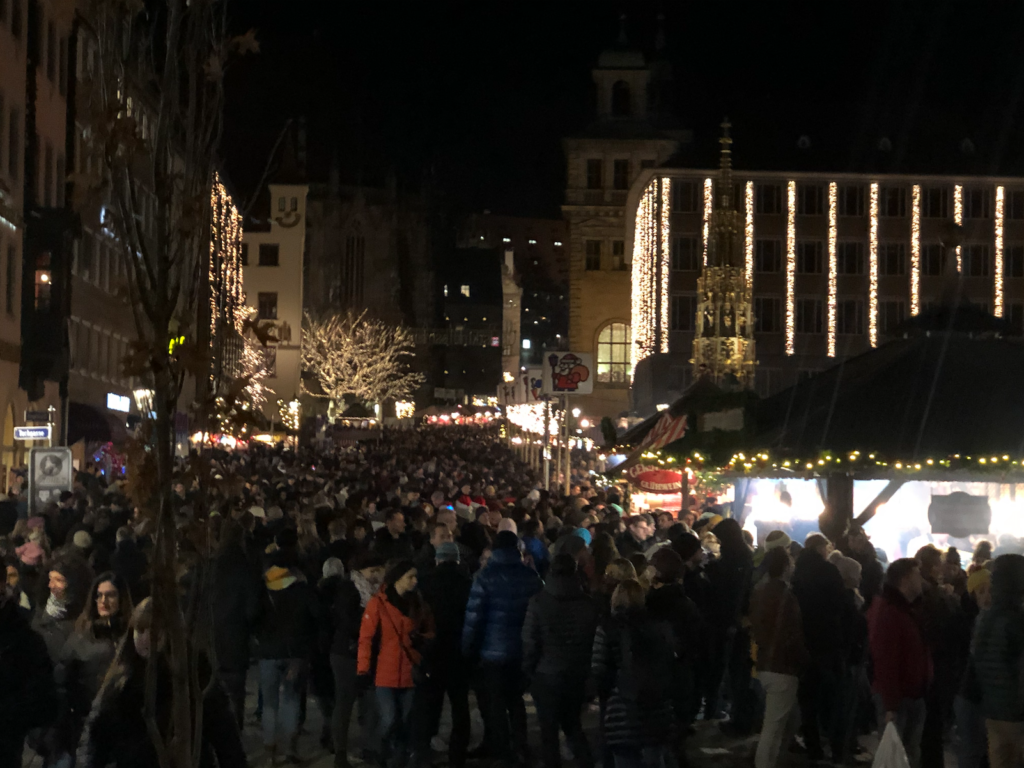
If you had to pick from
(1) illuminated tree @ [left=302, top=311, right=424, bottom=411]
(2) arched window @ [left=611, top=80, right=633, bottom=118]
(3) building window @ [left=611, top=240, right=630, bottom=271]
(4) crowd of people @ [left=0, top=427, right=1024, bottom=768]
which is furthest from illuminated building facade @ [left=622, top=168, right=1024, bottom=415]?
(4) crowd of people @ [left=0, top=427, right=1024, bottom=768]

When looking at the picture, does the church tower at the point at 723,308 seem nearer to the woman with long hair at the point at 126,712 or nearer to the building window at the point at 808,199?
the woman with long hair at the point at 126,712

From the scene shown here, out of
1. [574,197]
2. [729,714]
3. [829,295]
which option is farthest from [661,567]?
[574,197]

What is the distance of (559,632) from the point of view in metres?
9.10

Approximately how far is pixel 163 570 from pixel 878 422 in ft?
34.0

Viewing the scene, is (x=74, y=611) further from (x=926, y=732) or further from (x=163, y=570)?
(x=926, y=732)

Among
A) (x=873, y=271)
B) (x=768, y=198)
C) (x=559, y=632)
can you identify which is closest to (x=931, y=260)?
(x=873, y=271)

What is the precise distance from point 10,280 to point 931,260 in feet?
138

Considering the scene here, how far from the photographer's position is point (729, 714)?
1334 cm

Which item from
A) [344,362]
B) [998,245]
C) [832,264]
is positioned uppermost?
[998,245]

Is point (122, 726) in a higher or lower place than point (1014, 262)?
lower

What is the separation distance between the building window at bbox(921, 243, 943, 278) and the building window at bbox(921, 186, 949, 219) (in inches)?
58.7

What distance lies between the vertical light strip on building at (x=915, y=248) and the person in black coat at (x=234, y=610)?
55.4m

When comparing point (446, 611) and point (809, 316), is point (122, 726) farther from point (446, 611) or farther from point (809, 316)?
point (809, 316)

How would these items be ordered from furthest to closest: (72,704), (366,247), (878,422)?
(366,247)
(878,422)
(72,704)
